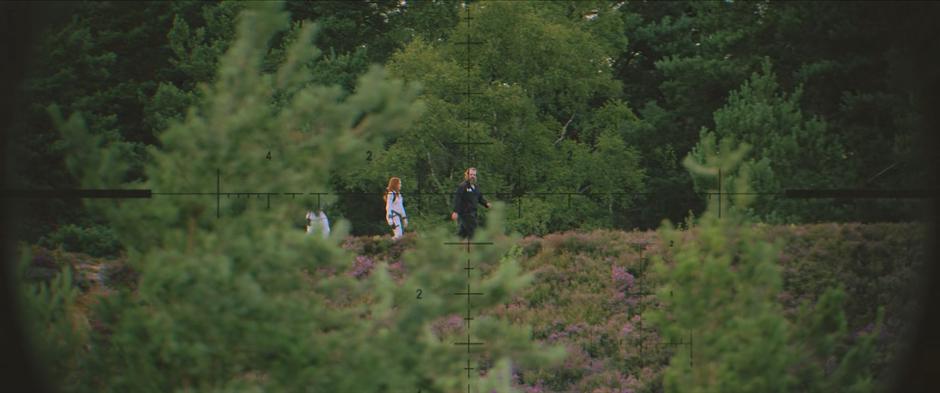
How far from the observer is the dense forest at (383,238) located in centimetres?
438

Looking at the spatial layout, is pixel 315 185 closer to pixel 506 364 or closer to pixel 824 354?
pixel 506 364

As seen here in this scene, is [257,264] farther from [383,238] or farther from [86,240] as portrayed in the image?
[383,238]

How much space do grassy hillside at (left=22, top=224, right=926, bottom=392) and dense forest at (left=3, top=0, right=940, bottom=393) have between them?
40mm

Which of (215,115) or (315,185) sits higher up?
(215,115)

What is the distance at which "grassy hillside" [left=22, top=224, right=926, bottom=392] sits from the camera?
389 inches

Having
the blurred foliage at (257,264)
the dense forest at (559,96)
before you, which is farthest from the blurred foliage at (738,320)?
the blurred foliage at (257,264)

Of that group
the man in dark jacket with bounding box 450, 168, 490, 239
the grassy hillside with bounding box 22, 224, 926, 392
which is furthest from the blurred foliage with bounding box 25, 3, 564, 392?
the man in dark jacket with bounding box 450, 168, 490, 239

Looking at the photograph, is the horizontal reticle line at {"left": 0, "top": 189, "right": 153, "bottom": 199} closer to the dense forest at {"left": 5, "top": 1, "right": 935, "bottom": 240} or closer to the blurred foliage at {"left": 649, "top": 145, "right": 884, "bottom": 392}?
the dense forest at {"left": 5, "top": 1, "right": 935, "bottom": 240}

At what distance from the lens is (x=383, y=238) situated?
43.1ft

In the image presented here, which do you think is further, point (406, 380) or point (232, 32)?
point (232, 32)

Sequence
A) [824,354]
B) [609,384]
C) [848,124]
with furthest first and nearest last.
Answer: [848,124] → [609,384] → [824,354]

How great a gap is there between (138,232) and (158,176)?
27cm

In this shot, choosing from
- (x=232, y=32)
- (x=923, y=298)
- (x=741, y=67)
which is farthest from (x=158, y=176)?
(x=741, y=67)

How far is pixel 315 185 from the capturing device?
4.49m
